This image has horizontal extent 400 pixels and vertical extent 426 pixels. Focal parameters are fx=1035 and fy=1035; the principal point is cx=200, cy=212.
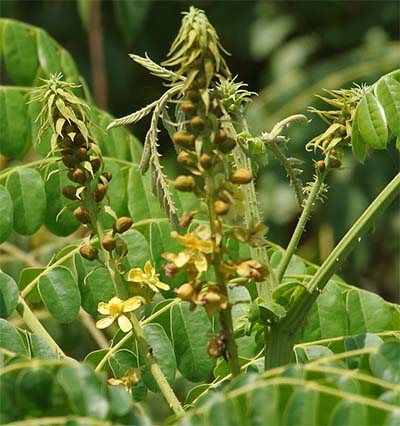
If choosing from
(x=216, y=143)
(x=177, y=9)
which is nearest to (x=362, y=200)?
(x=177, y=9)

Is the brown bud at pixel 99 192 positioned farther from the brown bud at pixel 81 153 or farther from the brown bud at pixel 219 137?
the brown bud at pixel 219 137

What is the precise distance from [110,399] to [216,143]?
0.28m

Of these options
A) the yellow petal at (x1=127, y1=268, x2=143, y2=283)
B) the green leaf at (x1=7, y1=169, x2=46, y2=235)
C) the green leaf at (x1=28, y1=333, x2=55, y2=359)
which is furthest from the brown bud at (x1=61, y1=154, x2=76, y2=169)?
the green leaf at (x1=7, y1=169, x2=46, y2=235)

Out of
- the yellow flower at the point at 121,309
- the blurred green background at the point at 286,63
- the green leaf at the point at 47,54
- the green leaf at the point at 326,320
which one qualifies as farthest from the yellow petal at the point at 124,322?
the blurred green background at the point at 286,63

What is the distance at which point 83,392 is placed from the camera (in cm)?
95

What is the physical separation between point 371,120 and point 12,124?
85 cm

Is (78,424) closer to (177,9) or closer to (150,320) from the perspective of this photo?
(150,320)

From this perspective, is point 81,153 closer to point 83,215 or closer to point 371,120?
point 83,215

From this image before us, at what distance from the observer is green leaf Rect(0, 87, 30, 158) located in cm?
194

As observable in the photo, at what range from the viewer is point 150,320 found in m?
1.47

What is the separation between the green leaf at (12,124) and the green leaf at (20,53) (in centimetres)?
33

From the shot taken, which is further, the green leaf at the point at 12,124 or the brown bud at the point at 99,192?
the green leaf at the point at 12,124

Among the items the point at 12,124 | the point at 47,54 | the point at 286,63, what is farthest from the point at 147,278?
the point at 286,63

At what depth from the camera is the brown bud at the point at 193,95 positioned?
3.43 ft
